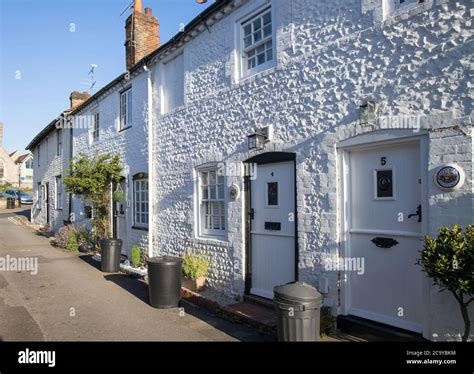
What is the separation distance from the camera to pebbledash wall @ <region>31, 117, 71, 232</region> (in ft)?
58.8

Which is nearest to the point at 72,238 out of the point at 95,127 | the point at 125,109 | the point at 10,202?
the point at 95,127

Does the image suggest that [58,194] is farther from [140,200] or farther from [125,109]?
[140,200]

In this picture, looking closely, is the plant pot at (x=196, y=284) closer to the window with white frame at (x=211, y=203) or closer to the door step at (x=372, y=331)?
the window with white frame at (x=211, y=203)

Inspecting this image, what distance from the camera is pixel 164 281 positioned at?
6.82m

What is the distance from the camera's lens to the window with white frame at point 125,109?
11820 millimetres

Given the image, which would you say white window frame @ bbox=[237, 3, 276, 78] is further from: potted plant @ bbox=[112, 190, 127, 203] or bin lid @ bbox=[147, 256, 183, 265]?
potted plant @ bbox=[112, 190, 127, 203]

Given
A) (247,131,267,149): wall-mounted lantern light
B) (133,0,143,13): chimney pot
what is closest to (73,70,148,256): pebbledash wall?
(133,0,143,13): chimney pot

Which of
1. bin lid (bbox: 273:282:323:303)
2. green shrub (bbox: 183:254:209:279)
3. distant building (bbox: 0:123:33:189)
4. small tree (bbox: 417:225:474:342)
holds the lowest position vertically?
green shrub (bbox: 183:254:209:279)

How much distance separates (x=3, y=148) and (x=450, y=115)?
66329mm

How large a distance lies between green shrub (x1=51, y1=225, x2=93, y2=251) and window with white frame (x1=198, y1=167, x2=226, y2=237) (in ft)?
24.0

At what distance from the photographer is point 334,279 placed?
17.5 feet

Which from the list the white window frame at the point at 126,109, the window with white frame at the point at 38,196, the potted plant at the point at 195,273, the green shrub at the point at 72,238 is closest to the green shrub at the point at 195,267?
the potted plant at the point at 195,273
